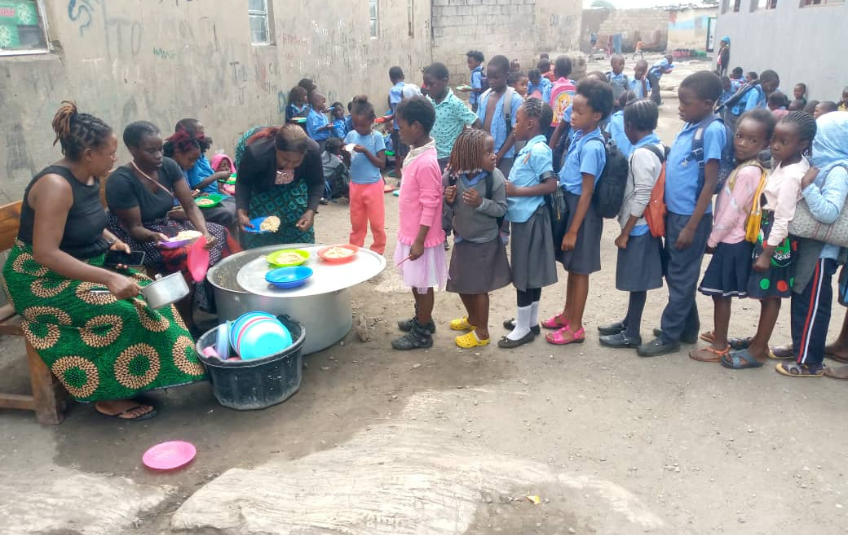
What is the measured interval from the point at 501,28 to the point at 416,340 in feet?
49.0

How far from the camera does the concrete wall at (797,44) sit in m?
10.7

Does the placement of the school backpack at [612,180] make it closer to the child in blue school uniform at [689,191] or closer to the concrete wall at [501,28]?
the child in blue school uniform at [689,191]

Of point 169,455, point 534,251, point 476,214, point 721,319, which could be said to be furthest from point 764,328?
point 169,455

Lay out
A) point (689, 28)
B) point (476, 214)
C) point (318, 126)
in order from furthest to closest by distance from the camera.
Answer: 1. point (689, 28)
2. point (318, 126)
3. point (476, 214)

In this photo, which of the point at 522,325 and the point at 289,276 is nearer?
the point at 289,276

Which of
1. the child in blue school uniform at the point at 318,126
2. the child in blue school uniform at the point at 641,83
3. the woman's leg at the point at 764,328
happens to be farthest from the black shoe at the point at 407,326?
the child in blue school uniform at the point at 641,83

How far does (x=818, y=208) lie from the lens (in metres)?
3.31

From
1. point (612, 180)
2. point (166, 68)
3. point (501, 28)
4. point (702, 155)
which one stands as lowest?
point (612, 180)

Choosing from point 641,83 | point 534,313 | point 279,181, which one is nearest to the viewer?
point 534,313

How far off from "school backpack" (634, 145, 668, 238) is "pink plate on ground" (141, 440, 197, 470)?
116 inches

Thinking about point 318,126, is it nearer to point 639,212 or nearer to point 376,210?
point 376,210

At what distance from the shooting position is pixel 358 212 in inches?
224

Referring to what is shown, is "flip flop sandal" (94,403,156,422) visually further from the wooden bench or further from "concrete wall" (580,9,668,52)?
"concrete wall" (580,9,668,52)

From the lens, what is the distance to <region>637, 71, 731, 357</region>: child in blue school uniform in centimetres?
356
